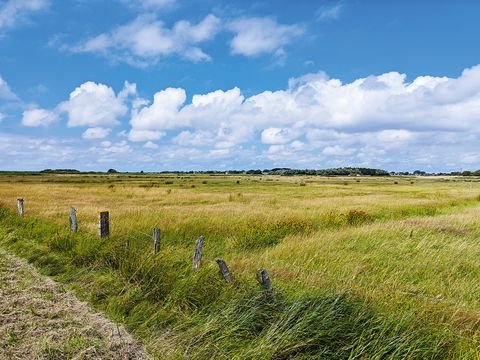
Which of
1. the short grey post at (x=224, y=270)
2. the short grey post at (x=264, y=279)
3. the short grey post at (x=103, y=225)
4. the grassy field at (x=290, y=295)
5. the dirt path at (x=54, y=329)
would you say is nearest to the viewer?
the grassy field at (x=290, y=295)

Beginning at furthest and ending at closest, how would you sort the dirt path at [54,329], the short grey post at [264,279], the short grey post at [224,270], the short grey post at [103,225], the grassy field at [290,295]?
the short grey post at [103,225] < the short grey post at [224,270] < the short grey post at [264,279] < the dirt path at [54,329] < the grassy field at [290,295]

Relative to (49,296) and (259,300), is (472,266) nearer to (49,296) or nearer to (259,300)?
(259,300)

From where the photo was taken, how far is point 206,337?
18.7 feet

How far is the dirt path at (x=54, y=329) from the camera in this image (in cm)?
553

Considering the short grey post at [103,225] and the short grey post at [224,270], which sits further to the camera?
the short grey post at [103,225]

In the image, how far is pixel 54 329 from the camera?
6.27m

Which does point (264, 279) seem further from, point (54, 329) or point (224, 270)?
point (54, 329)

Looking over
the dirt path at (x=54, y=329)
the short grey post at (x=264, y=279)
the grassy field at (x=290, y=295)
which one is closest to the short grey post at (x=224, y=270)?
the grassy field at (x=290, y=295)

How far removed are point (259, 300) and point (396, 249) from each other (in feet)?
26.2

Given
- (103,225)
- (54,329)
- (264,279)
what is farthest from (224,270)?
(103,225)

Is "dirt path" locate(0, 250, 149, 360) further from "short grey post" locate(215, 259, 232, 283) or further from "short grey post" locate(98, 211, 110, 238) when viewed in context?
"short grey post" locate(98, 211, 110, 238)

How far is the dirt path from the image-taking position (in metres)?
5.53

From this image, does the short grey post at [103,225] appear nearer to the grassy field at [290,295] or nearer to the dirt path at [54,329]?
the grassy field at [290,295]

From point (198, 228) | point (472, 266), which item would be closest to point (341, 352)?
point (472, 266)
